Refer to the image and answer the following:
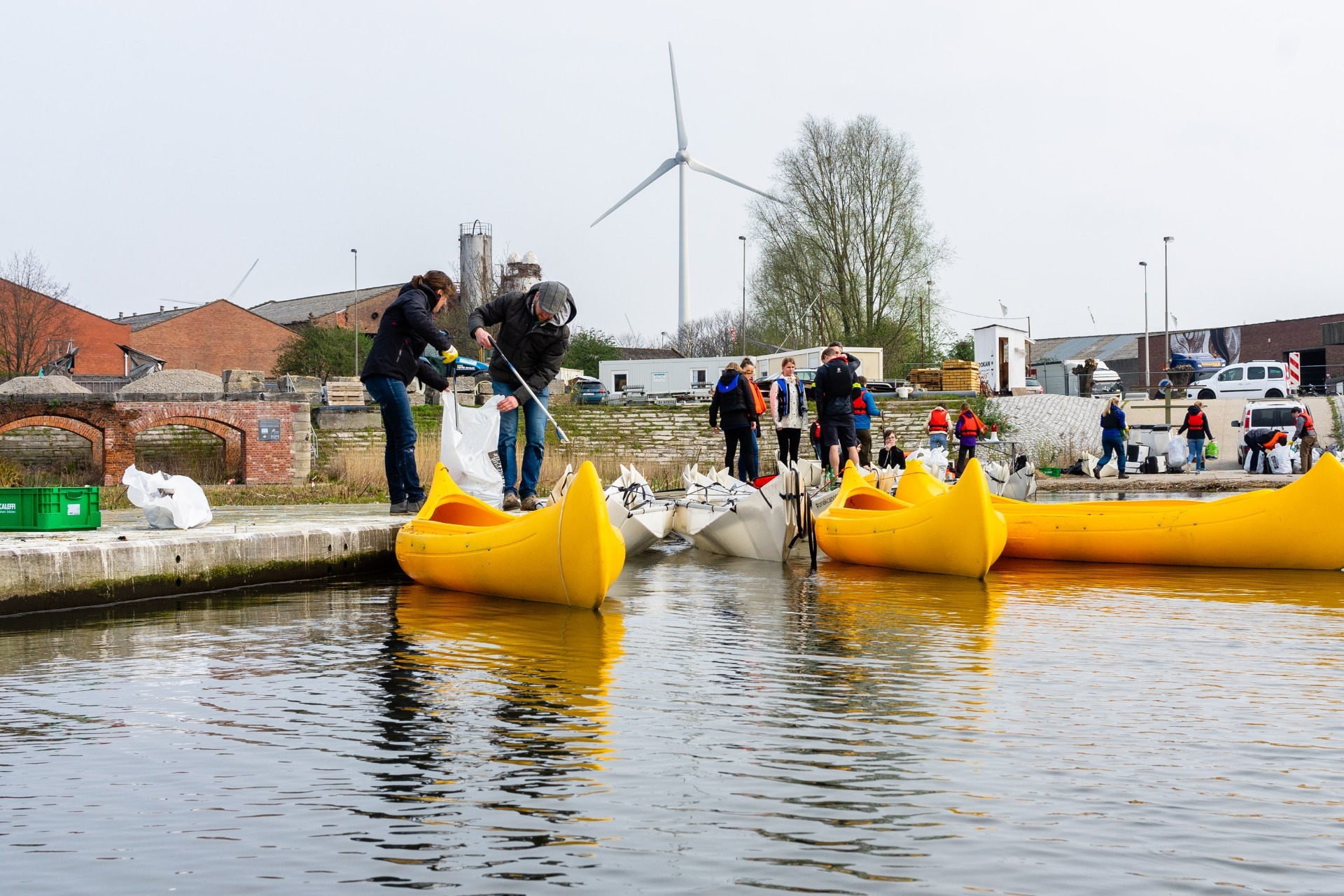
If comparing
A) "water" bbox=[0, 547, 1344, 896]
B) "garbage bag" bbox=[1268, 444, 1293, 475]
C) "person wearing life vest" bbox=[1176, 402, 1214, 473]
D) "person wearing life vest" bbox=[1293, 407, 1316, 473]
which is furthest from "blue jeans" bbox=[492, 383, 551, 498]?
"garbage bag" bbox=[1268, 444, 1293, 475]

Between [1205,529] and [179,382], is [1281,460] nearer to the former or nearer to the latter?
[1205,529]

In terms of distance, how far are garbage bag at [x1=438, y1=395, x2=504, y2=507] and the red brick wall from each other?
52.2 meters

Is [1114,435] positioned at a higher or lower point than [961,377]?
lower

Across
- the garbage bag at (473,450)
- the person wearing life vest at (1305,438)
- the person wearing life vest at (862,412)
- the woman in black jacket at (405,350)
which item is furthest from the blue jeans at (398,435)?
the person wearing life vest at (1305,438)

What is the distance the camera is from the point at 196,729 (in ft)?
14.8

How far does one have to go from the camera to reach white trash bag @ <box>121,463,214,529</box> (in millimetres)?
8969

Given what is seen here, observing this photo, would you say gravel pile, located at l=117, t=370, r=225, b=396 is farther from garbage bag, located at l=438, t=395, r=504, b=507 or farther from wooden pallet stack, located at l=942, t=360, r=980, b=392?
wooden pallet stack, located at l=942, t=360, r=980, b=392

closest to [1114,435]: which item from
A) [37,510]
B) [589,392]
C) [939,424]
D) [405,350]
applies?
[939,424]

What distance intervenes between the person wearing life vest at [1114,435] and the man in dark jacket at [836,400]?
8.17m

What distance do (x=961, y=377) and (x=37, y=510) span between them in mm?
33663

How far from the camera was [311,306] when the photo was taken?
75625mm

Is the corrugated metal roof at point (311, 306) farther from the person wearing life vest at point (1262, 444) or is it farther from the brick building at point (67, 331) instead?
the person wearing life vest at point (1262, 444)

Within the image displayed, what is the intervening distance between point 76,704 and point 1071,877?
157 inches

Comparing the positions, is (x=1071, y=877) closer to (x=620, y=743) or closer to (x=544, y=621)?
(x=620, y=743)
